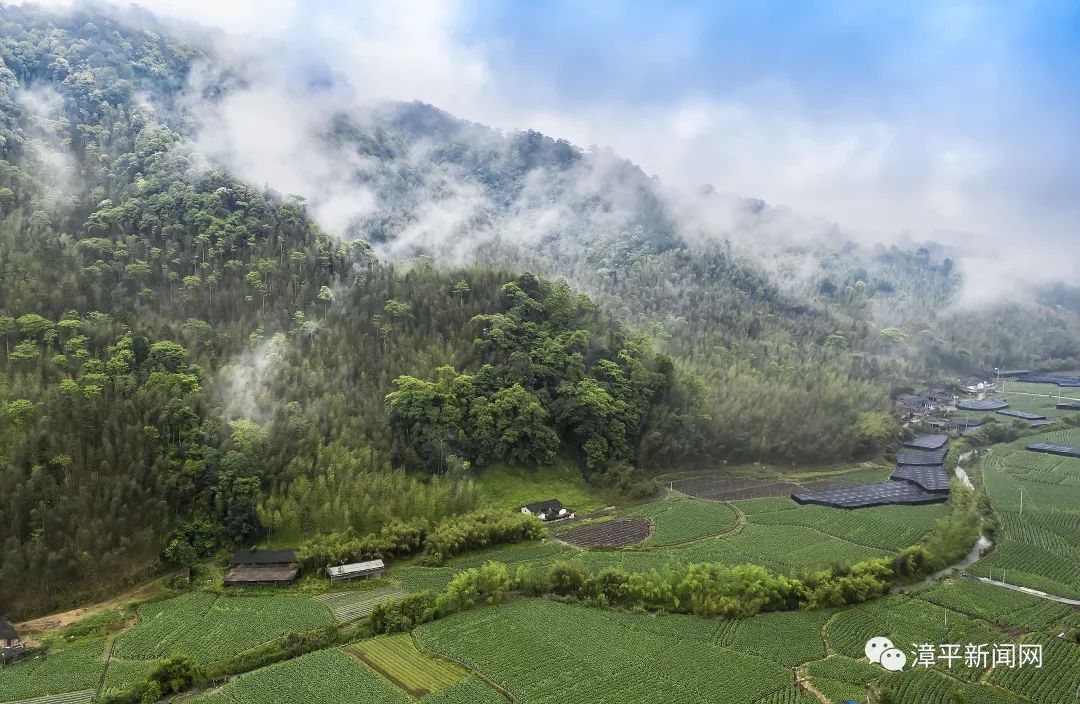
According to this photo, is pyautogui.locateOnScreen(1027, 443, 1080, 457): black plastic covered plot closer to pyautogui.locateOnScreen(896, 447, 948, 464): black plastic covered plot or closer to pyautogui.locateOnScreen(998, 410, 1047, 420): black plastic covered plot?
pyautogui.locateOnScreen(896, 447, 948, 464): black plastic covered plot

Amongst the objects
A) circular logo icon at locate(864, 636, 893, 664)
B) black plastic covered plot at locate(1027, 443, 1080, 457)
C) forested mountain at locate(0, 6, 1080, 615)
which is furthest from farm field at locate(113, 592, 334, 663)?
black plastic covered plot at locate(1027, 443, 1080, 457)

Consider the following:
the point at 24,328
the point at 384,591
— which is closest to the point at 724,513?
the point at 384,591

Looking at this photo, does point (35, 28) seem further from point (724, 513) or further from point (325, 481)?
point (724, 513)

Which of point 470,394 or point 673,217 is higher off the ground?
point 673,217

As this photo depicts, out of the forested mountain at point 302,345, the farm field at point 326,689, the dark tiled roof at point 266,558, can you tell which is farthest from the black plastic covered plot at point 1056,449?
the dark tiled roof at point 266,558

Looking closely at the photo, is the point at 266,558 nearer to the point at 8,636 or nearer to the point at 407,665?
the point at 8,636

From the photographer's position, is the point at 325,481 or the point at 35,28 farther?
the point at 35,28

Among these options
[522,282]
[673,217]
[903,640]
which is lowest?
[903,640]
